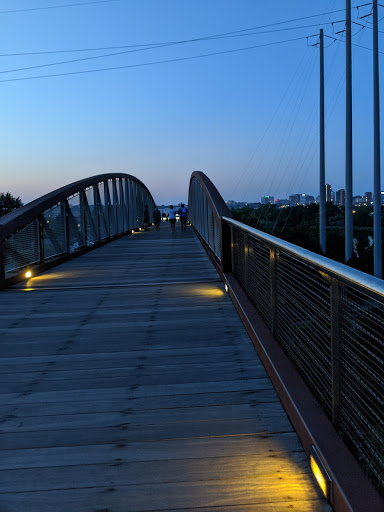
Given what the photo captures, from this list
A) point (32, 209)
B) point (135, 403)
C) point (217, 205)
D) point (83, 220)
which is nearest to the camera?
point (135, 403)

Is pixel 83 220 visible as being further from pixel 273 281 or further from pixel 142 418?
pixel 142 418

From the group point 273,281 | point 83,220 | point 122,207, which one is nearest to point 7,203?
point 122,207

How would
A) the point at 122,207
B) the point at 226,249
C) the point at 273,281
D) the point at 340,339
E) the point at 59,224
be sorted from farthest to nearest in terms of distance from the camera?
the point at 122,207 → the point at 59,224 → the point at 226,249 → the point at 273,281 → the point at 340,339

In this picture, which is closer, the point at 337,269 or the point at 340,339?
the point at 337,269

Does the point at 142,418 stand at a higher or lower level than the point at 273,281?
lower

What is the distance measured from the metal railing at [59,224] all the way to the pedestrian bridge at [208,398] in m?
1.90

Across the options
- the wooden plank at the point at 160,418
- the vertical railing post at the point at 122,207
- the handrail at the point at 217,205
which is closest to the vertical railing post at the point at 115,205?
the vertical railing post at the point at 122,207

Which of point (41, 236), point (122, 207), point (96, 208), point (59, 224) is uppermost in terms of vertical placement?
point (122, 207)

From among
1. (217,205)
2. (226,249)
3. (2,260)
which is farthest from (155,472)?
(217,205)

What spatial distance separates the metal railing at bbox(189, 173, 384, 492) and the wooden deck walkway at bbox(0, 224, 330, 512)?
262 mm

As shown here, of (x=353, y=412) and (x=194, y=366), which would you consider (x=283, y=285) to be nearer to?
(x=194, y=366)

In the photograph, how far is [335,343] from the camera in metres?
2.44

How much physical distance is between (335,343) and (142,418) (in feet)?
3.78

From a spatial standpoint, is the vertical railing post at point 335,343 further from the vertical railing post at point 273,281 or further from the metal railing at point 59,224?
the metal railing at point 59,224
